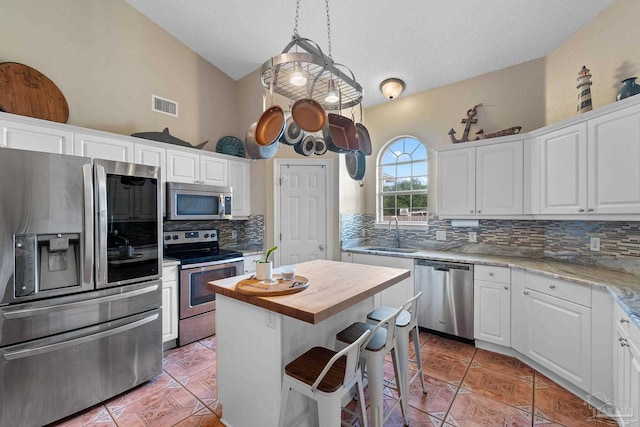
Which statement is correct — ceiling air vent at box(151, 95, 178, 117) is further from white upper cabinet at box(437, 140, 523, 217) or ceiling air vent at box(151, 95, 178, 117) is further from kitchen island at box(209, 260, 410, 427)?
white upper cabinet at box(437, 140, 523, 217)

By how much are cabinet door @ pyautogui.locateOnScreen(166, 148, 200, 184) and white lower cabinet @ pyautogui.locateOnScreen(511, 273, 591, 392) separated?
141 inches

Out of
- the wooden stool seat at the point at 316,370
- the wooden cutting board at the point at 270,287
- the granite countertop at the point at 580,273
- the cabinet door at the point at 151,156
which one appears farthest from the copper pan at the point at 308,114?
the cabinet door at the point at 151,156

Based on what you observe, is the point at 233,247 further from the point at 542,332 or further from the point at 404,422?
the point at 542,332

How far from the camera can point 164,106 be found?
11.3 ft

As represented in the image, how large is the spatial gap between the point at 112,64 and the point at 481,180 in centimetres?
419

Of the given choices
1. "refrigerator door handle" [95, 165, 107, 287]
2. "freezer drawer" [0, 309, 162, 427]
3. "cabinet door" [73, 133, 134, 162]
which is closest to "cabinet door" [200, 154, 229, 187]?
→ "cabinet door" [73, 133, 134, 162]

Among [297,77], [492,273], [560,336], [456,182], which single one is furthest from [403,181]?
[297,77]

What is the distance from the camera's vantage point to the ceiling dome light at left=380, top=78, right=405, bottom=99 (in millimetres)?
3506

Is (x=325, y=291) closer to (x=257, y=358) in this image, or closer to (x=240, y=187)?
(x=257, y=358)

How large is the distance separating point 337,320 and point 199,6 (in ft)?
11.2

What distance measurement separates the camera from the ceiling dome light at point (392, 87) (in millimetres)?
3506

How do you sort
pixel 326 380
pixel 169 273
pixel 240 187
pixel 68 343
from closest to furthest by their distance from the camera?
pixel 326 380
pixel 68 343
pixel 169 273
pixel 240 187

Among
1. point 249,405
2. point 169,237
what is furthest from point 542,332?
point 169,237

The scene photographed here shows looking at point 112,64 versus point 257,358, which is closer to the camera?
point 257,358
